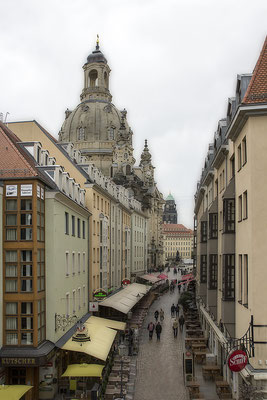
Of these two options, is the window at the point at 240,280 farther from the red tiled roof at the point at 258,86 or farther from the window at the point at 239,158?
the red tiled roof at the point at 258,86

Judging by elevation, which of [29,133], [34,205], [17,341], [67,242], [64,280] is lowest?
[17,341]

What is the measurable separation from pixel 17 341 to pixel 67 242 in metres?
7.73

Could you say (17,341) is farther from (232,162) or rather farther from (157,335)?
(157,335)

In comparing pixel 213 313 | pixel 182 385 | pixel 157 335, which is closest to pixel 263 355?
pixel 182 385

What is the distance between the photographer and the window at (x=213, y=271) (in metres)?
31.3

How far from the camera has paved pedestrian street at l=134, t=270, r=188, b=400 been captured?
26891mm

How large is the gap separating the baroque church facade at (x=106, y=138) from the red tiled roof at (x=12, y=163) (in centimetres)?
7662

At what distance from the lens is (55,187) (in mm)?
27750

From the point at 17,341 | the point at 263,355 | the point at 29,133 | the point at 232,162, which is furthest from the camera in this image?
the point at 29,133

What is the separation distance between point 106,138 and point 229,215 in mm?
90410

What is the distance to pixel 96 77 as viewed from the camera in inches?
4843

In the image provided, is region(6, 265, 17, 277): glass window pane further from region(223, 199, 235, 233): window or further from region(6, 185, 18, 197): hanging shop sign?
region(223, 199, 235, 233): window

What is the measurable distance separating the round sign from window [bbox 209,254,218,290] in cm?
1273

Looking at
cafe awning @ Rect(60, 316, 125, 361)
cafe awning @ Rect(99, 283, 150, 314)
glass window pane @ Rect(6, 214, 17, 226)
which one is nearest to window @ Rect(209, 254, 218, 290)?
cafe awning @ Rect(60, 316, 125, 361)
